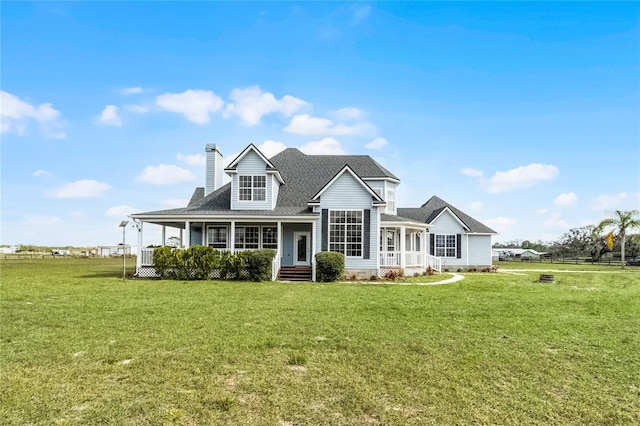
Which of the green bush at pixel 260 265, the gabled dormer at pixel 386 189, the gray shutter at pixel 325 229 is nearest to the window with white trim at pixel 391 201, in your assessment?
the gabled dormer at pixel 386 189

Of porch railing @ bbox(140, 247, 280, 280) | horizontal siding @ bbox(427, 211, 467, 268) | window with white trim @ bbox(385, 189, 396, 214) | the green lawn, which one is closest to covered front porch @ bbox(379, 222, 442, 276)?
window with white trim @ bbox(385, 189, 396, 214)

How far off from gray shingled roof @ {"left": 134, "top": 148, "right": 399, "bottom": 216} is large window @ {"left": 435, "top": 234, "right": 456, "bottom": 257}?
6894 mm

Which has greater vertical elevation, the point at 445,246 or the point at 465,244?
the point at 465,244

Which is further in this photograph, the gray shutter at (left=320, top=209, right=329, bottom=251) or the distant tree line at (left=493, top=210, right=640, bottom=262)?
the distant tree line at (left=493, top=210, right=640, bottom=262)

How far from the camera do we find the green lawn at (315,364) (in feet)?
14.3

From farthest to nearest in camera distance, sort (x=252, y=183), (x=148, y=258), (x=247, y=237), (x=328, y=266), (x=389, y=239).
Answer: (x=389, y=239), (x=247, y=237), (x=252, y=183), (x=148, y=258), (x=328, y=266)

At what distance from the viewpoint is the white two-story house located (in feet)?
70.6

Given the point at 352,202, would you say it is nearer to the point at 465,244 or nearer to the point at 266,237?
the point at 266,237

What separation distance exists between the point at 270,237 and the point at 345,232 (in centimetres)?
451

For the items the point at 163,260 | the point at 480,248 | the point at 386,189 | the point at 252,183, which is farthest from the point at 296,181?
the point at 480,248

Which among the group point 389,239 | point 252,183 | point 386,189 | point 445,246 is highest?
point 386,189

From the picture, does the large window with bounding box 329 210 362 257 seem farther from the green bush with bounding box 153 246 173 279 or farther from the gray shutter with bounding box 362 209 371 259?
the green bush with bounding box 153 246 173 279

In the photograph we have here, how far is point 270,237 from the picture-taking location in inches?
919

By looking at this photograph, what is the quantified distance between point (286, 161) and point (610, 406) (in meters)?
24.9
